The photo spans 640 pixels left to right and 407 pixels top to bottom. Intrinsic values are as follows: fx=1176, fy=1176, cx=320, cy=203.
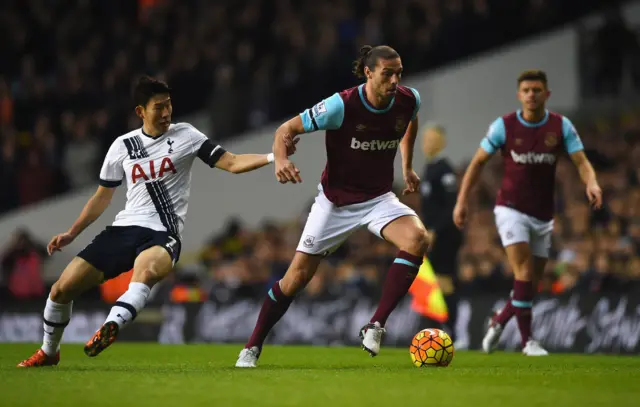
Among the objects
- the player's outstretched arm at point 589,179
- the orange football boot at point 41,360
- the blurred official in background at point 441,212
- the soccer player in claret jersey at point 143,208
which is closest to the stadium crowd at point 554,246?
the blurred official in background at point 441,212

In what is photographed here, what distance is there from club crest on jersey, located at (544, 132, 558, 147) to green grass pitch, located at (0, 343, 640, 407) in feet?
6.40

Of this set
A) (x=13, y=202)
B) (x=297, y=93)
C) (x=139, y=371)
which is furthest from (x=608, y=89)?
(x=139, y=371)

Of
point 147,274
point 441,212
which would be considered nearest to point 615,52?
point 441,212

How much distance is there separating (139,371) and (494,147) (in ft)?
13.5

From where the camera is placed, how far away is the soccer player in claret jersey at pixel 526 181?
34.1ft

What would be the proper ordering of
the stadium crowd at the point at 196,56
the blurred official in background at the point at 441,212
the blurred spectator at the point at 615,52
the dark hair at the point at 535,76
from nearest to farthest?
the dark hair at the point at 535,76, the blurred official in background at the point at 441,212, the blurred spectator at the point at 615,52, the stadium crowd at the point at 196,56

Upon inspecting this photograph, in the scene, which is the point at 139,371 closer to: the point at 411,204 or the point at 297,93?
the point at 411,204

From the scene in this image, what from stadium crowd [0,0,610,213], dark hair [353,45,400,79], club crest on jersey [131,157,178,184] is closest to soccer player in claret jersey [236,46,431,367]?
dark hair [353,45,400,79]

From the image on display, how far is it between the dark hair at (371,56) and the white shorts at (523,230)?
254cm

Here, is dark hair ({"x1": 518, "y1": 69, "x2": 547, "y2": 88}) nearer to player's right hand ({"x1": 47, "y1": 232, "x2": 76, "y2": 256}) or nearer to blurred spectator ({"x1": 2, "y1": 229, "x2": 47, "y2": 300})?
player's right hand ({"x1": 47, "y1": 232, "x2": 76, "y2": 256})

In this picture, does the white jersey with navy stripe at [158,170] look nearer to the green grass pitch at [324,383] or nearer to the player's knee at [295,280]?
the player's knee at [295,280]

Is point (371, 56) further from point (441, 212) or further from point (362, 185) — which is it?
point (441, 212)

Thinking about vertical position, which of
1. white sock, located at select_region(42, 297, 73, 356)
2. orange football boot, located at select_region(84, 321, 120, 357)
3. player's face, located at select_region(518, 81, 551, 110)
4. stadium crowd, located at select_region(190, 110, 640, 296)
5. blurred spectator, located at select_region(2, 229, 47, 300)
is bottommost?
blurred spectator, located at select_region(2, 229, 47, 300)

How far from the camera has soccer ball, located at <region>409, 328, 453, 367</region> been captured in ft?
28.2
